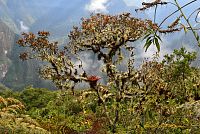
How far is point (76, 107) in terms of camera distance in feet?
79.3

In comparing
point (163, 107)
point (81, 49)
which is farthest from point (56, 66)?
point (163, 107)

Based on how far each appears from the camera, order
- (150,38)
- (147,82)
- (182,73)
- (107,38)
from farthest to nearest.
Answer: (182,73)
(107,38)
(147,82)
(150,38)

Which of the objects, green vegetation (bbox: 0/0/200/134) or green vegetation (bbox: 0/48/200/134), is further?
green vegetation (bbox: 0/0/200/134)

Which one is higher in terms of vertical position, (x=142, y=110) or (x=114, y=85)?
(x=114, y=85)

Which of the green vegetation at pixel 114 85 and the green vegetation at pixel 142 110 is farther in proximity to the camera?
the green vegetation at pixel 114 85

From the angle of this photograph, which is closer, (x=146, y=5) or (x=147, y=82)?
(x=146, y=5)

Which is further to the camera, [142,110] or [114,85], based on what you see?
[114,85]

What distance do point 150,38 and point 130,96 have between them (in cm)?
1129

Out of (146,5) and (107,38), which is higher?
(107,38)

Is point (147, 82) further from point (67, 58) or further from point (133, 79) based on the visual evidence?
point (67, 58)

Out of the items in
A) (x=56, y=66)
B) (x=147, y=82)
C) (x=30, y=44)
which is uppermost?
(x=30, y=44)

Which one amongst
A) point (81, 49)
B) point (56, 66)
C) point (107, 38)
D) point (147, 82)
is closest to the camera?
point (147, 82)

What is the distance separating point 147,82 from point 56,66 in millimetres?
7244

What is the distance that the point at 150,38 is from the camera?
2207 mm
